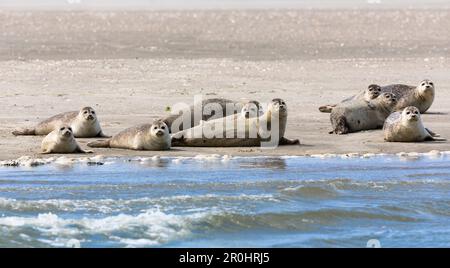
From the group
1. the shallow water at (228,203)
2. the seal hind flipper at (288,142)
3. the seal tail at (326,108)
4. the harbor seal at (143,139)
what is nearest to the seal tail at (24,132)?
the harbor seal at (143,139)

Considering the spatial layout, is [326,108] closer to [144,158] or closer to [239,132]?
[239,132]

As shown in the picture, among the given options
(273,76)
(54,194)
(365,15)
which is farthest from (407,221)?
(365,15)

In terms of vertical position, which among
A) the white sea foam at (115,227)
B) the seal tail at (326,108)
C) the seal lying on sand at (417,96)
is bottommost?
the white sea foam at (115,227)

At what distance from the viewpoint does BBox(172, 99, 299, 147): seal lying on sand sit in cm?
1207

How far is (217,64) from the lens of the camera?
20.6 meters

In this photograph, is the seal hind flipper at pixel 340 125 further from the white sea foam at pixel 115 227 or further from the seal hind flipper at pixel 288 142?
the white sea foam at pixel 115 227

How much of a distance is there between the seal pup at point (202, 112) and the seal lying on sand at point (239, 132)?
0.55m

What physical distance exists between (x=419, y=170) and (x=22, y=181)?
143 inches

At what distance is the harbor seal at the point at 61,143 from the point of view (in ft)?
37.2

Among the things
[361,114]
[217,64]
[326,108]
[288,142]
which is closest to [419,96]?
[326,108]

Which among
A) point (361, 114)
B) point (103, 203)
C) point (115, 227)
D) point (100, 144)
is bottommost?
point (115, 227)

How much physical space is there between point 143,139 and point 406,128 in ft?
8.95

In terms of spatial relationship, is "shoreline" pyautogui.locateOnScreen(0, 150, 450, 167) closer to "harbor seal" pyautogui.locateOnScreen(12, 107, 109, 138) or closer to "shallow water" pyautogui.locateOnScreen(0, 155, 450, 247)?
"shallow water" pyautogui.locateOnScreen(0, 155, 450, 247)

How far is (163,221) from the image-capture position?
872 cm
